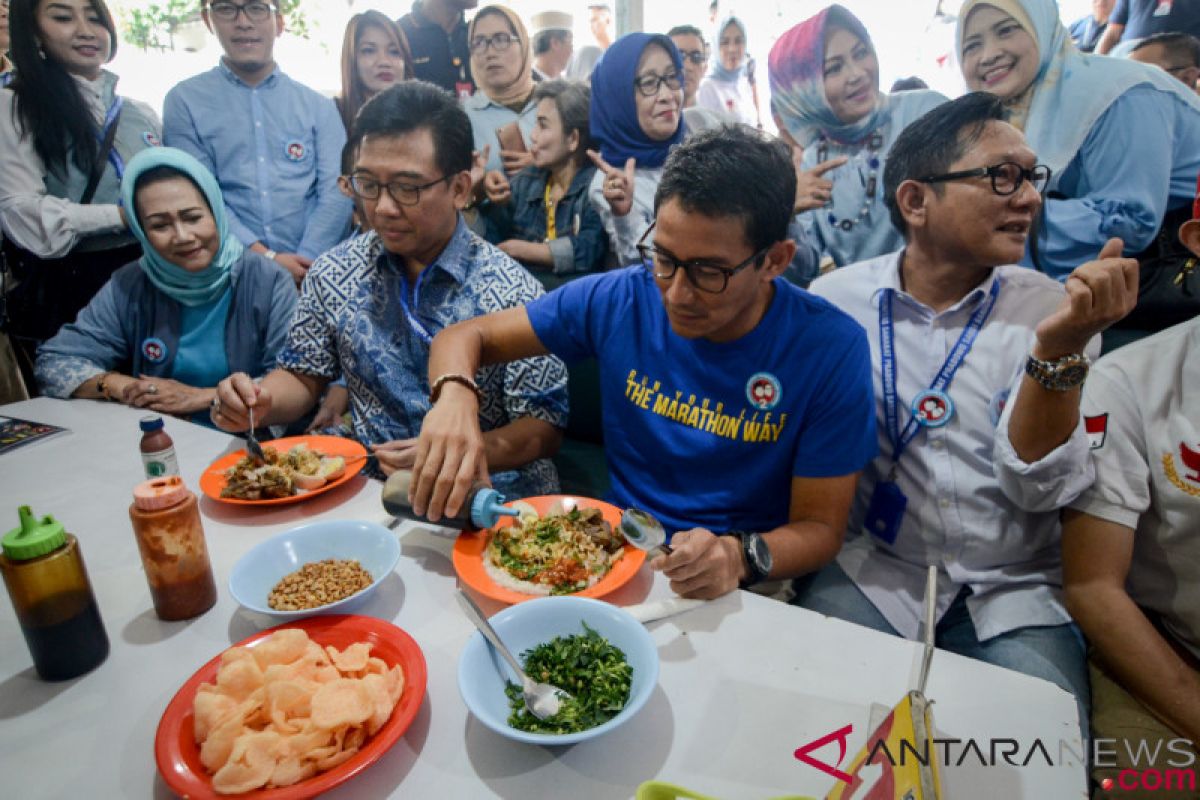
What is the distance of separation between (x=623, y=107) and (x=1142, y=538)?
8.02 ft

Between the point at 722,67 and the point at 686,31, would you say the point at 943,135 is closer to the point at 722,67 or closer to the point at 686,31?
the point at 686,31

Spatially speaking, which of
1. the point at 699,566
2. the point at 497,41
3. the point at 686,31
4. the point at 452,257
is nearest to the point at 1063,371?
the point at 699,566

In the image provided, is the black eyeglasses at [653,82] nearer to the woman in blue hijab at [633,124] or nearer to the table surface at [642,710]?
the woman in blue hijab at [633,124]

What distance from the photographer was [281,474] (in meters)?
1.48

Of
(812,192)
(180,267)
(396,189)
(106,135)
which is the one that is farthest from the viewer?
(106,135)

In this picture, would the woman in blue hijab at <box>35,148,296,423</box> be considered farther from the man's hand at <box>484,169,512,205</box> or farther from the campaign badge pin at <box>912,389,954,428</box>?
the campaign badge pin at <box>912,389,954,428</box>

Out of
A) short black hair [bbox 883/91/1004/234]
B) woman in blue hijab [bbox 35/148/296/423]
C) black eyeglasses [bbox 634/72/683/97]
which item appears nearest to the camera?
short black hair [bbox 883/91/1004/234]

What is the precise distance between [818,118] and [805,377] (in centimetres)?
175

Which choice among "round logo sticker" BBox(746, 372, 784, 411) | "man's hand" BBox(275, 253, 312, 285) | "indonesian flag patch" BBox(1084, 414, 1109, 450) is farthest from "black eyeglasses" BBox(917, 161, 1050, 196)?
"man's hand" BBox(275, 253, 312, 285)

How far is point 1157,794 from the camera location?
1.15 metres

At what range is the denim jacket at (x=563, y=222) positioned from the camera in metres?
2.96

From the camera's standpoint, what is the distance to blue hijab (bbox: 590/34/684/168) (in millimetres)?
2922

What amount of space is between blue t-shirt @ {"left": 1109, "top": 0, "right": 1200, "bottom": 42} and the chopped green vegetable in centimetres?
432

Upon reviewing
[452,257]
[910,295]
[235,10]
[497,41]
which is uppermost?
[235,10]
